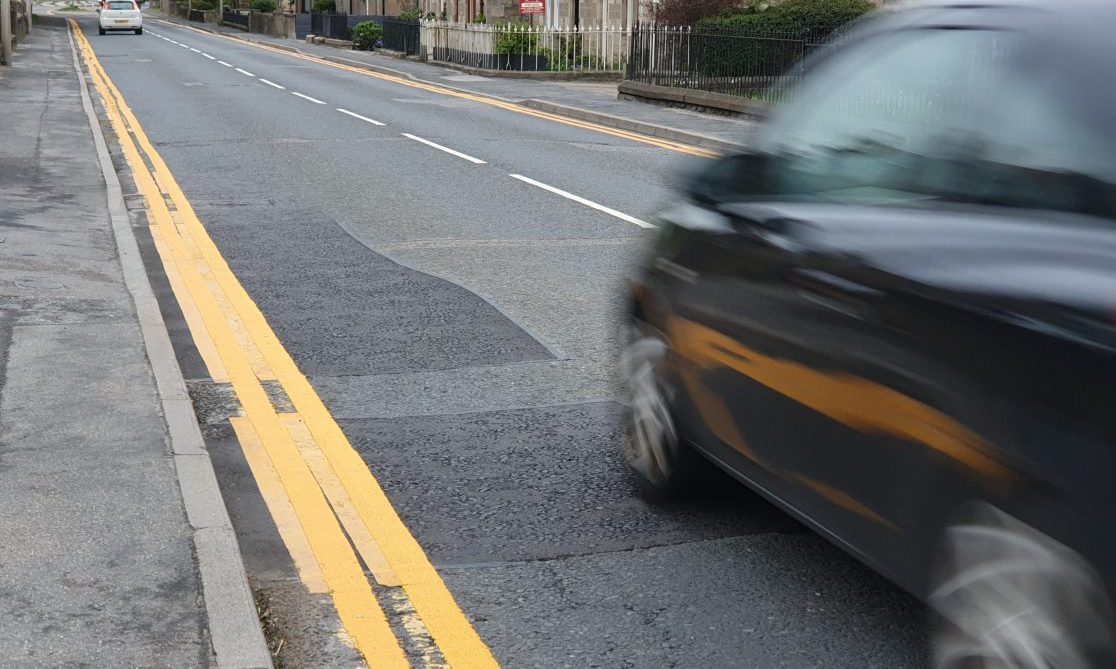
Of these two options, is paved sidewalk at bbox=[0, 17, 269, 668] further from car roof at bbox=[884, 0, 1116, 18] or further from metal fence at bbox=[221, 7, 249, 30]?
metal fence at bbox=[221, 7, 249, 30]

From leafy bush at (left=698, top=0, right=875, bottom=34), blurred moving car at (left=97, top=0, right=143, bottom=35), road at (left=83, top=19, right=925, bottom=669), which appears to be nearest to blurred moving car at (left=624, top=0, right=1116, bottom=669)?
road at (left=83, top=19, right=925, bottom=669)

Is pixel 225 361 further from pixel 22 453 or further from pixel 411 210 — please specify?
pixel 411 210

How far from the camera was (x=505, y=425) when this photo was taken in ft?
20.5

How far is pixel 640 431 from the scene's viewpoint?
5.07 metres

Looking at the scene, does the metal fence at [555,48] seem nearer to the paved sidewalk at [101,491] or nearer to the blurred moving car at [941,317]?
the paved sidewalk at [101,491]

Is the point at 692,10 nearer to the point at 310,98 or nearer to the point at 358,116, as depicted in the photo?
the point at 310,98

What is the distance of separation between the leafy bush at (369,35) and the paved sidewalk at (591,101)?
958 cm

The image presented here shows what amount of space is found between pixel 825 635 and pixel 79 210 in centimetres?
966

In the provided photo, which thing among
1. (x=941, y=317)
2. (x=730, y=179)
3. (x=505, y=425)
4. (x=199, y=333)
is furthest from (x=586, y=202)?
(x=941, y=317)

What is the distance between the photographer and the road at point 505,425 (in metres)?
4.13

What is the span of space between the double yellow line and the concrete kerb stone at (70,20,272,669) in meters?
0.23

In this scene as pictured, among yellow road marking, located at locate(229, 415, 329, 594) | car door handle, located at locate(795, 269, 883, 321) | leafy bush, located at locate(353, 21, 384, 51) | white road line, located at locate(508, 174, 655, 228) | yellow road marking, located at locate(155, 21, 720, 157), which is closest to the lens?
car door handle, located at locate(795, 269, 883, 321)

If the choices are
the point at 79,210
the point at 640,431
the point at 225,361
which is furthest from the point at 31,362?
the point at 79,210

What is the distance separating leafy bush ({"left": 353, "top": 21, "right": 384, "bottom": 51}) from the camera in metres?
53.9
